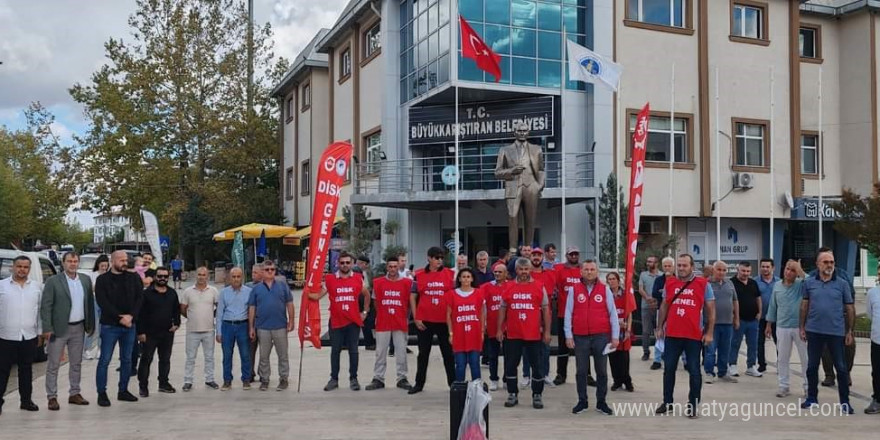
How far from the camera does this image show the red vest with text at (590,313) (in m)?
8.23

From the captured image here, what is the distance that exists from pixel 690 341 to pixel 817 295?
5.27ft

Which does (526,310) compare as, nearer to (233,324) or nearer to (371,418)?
(371,418)

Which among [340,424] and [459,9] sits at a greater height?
[459,9]

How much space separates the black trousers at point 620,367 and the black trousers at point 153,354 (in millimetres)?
5686

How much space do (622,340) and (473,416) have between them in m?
3.61

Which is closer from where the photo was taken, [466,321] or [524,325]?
[524,325]

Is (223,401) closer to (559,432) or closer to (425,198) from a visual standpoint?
(559,432)

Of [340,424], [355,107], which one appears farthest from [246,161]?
[340,424]

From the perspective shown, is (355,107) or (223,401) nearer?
(223,401)

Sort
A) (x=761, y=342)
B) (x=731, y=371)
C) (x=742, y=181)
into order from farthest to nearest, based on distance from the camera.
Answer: (x=742, y=181), (x=761, y=342), (x=731, y=371)

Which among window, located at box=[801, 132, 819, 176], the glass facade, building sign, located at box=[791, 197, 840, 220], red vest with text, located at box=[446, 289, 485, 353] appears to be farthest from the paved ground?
window, located at box=[801, 132, 819, 176]

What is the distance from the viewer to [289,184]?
41.6 meters

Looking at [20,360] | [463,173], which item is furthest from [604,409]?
[463,173]

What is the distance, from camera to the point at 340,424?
25.8ft
